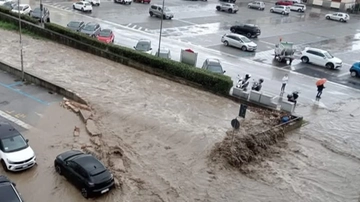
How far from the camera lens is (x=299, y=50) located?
136 ft

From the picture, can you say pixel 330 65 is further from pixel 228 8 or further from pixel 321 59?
pixel 228 8

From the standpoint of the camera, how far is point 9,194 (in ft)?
47.4

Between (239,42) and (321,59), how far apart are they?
7.50 metres

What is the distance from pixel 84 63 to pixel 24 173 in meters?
14.9

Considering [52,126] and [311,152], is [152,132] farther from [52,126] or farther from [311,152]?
[311,152]

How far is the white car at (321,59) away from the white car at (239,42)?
4690 millimetres

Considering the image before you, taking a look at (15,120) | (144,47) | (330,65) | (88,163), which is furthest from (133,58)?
(330,65)

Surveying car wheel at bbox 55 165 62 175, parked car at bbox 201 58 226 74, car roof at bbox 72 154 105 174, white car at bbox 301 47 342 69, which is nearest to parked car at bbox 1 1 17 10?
parked car at bbox 201 58 226 74

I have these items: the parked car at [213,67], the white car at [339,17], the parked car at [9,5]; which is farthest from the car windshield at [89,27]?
the white car at [339,17]

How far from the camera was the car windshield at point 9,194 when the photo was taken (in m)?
14.3

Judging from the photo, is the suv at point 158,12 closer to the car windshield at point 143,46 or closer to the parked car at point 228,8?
the parked car at point 228,8

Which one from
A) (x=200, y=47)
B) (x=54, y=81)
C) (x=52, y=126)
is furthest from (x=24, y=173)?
(x=200, y=47)

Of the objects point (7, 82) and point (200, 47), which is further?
point (200, 47)

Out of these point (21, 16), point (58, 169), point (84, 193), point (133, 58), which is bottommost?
point (84, 193)
